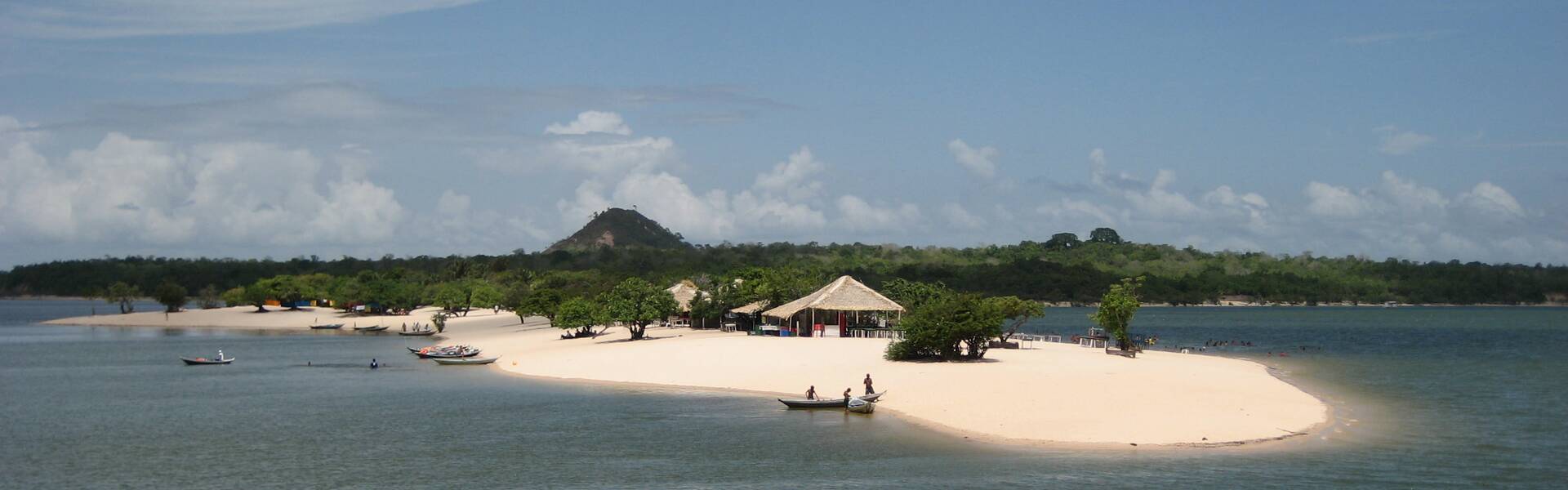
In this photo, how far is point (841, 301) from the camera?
A: 2312 inches

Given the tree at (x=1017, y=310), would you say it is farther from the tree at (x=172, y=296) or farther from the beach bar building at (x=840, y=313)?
the tree at (x=172, y=296)

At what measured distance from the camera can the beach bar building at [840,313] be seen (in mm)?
58250

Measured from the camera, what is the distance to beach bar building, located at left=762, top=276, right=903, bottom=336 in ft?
191

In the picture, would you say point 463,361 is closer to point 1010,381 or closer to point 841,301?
point 841,301

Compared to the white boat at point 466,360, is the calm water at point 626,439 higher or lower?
lower

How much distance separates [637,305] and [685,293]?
598 inches

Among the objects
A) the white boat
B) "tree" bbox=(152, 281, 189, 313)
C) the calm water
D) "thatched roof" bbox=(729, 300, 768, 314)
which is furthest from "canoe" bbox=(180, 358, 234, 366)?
"tree" bbox=(152, 281, 189, 313)

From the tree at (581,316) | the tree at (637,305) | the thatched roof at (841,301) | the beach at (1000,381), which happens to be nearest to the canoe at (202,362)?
the beach at (1000,381)

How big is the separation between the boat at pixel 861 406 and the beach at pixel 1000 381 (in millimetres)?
836

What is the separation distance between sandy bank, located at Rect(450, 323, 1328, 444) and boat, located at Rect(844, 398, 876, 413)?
93cm

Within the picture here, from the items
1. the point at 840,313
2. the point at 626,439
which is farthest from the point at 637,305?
the point at 626,439

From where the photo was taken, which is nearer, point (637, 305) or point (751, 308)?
point (637, 305)

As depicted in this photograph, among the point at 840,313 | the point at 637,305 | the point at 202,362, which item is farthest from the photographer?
the point at 637,305

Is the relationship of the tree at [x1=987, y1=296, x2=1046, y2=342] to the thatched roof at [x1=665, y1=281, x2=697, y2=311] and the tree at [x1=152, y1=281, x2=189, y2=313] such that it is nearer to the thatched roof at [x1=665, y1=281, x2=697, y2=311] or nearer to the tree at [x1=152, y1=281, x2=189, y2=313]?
the thatched roof at [x1=665, y1=281, x2=697, y2=311]
